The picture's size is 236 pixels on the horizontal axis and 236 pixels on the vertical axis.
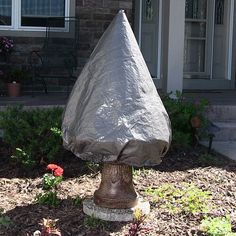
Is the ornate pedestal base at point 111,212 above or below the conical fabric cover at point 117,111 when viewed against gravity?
below

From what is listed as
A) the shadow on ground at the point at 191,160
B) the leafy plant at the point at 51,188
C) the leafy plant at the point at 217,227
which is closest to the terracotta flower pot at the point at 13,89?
the shadow on ground at the point at 191,160

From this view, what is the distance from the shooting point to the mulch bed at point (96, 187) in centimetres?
381

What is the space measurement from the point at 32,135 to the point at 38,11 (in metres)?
3.80

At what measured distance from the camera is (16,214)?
13.5ft

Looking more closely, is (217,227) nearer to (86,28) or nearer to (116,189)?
(116,189)

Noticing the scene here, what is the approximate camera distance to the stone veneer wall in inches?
341

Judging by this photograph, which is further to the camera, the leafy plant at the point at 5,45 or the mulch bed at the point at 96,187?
the leafy plant at the point at 5,45

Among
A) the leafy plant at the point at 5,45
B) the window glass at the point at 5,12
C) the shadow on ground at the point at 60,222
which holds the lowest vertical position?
the shadow on ground at the point at 60,222

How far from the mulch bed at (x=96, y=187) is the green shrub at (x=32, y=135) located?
142 mm

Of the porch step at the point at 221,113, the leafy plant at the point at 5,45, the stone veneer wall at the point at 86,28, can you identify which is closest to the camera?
the porch step at the point at 221,113

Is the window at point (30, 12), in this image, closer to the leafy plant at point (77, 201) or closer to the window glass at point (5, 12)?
the window glass at point (5, 12)

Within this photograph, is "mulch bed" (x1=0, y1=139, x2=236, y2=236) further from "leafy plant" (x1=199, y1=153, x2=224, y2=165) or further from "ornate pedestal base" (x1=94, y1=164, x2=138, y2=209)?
"ornate pedestal base" (x1=94, y1=164, x2=138, y2=209)

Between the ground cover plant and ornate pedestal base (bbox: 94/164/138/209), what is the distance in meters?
0.15

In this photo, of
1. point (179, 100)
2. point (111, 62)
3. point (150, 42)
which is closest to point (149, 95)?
point (111, 62)
